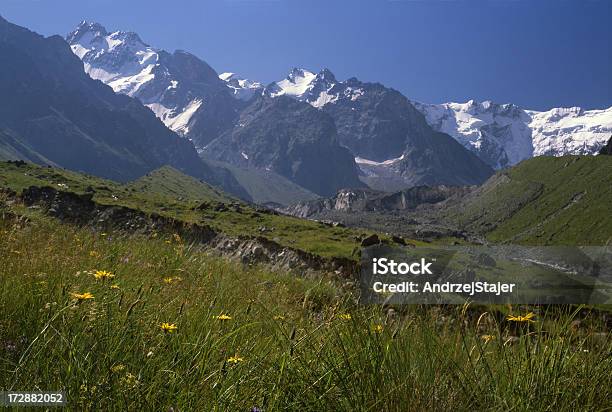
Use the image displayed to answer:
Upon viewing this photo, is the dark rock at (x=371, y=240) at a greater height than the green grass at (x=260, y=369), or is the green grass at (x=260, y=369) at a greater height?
the green grass at (x=260, y=369)

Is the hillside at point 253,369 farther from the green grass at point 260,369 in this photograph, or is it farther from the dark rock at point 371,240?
the dark rock at point 371,240

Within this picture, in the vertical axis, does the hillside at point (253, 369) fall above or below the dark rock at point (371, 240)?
above

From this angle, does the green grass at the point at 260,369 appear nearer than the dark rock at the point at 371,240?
Yes

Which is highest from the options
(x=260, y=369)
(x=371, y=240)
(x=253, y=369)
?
(x=253, y=369)

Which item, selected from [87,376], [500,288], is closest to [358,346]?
[87,376]

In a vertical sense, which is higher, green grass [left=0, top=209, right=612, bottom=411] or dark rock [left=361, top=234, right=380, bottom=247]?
green grass [left=0, top=209, right=612, bottom=411]

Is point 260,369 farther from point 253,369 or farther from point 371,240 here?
point 371,240

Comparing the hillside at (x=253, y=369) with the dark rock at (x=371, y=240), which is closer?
the hillside at (x=253, y=369)

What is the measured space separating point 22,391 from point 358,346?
2.25 m

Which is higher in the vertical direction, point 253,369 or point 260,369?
point 253,369

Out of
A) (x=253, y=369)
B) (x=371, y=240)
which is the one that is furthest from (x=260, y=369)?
(x=371, y=240)

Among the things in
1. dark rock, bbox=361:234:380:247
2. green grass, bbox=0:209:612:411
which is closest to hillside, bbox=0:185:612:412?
green grass, bbox=0:209:612:411

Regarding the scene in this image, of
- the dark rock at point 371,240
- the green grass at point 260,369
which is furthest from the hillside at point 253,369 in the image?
the dark rock at point 371,240

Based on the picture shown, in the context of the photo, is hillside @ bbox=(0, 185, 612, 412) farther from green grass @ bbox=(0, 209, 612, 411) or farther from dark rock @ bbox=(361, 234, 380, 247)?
dark rock @ bbox=(361, 234, 380, 247)
